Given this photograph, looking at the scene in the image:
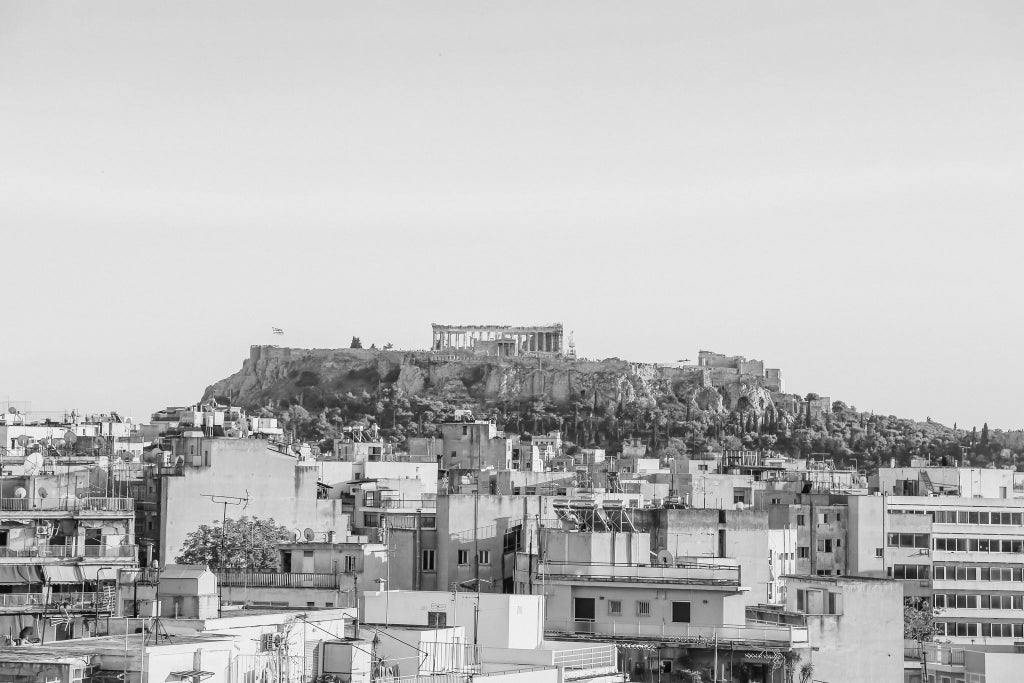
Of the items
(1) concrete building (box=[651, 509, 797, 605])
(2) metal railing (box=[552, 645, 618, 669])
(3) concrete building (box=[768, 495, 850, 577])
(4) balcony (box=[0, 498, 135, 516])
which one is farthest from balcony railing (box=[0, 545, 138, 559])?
(3) concrete building (box=[768, 495, 850, 577])

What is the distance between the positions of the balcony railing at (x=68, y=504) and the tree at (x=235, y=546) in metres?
1.96

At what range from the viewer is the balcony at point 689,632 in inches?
1532

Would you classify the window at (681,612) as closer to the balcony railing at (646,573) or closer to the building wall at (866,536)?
the balcony railing at (646,573)

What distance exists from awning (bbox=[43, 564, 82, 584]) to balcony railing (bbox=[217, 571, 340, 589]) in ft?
16.0

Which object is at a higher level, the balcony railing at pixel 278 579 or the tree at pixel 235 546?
the tree at pixel 235 546

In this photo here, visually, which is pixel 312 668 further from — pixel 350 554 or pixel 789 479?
pixel 789 479

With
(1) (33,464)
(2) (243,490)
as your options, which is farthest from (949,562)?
(1) (33,464)

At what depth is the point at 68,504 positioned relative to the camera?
188 feet

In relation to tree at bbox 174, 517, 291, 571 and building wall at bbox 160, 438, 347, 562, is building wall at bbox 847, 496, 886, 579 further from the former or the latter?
tree at bbox 174, 517, 291, 571

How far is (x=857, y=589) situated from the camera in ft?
135

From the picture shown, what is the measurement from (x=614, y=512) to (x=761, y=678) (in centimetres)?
1671

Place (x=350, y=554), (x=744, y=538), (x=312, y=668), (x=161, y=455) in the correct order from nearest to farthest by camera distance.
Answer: (x=312, y=668) < (x=350, y=554) < (x=744, y=538) < (x=161, y=455)

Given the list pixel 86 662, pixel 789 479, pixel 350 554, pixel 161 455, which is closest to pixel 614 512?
pixel 350 554

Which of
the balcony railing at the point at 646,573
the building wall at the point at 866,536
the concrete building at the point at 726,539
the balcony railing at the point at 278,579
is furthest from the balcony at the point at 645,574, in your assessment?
the building wall at the point at 866,536
